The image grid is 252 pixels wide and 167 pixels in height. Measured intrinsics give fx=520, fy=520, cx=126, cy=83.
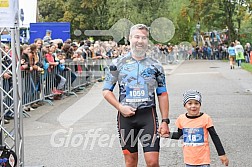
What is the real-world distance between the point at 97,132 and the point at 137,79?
5.23 meters

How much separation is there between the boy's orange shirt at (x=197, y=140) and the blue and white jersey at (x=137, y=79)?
1.51 feet

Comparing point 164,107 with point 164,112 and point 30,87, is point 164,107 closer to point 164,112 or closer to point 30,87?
point 164,112

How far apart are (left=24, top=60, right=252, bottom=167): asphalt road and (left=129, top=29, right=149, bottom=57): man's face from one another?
2.57 metres

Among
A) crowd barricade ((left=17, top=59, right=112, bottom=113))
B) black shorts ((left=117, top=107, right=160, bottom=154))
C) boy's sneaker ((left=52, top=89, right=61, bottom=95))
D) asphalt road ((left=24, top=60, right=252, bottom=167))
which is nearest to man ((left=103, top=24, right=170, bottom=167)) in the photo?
black shorts ((left=117, top=107, right=160, bottom=154))

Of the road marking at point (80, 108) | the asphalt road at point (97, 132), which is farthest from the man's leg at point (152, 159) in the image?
the road marking at point (80, 108)

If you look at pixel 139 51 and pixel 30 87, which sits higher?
pixel 139 51

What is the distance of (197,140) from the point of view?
5.33 meters

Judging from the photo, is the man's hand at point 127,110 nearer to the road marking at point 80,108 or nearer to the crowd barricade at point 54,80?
the road marking at point 80,108

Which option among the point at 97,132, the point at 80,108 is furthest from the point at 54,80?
the point at 97,132

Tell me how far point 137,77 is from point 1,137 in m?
2.60

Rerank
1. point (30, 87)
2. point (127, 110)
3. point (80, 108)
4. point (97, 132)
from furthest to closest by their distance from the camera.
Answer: point (80, 108) < point (30, 87) < point (97, 132) < point (127, 110)

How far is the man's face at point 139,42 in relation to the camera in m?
5.34

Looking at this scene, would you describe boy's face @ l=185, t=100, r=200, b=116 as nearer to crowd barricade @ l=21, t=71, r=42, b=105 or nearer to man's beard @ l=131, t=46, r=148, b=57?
man's beard @ l=131, t=46, r=148, b=57

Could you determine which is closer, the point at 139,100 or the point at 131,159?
the point at 139,100
